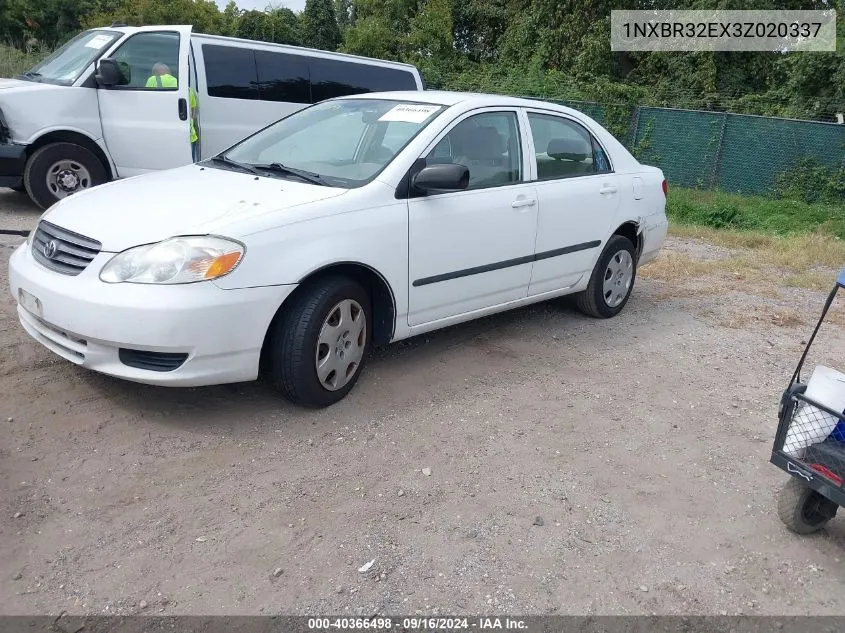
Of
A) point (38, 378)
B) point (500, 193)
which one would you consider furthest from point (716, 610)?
point (38, 378)

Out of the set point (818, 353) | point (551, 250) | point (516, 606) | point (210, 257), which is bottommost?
point (818, 353)

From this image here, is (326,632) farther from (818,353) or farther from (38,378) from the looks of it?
(818,353)

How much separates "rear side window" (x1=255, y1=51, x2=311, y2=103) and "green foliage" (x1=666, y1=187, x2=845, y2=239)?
6.20 m

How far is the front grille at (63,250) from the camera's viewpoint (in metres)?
3.62

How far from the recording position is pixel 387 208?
4109 millimetres

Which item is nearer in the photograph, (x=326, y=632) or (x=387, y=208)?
(x=326, y=632)

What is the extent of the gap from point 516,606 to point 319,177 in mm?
2591

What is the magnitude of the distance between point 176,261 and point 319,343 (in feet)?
2.73

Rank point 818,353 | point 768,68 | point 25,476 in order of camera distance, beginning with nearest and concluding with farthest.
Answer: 1. point 25,476
2. point 818,353
3. point 768,68

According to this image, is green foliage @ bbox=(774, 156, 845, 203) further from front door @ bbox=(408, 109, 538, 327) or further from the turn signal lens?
the turn signal lens

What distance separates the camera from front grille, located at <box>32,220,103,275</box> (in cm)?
362

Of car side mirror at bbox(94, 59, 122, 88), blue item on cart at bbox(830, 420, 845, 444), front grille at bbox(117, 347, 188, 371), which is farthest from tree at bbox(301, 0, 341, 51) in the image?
blue item on cart at bbox(830, 420, 845, 444)

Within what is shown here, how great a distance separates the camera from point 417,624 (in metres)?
2.60

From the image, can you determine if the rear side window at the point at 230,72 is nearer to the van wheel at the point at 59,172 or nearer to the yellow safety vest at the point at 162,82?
the yellow safety vest at the point at 162,82
